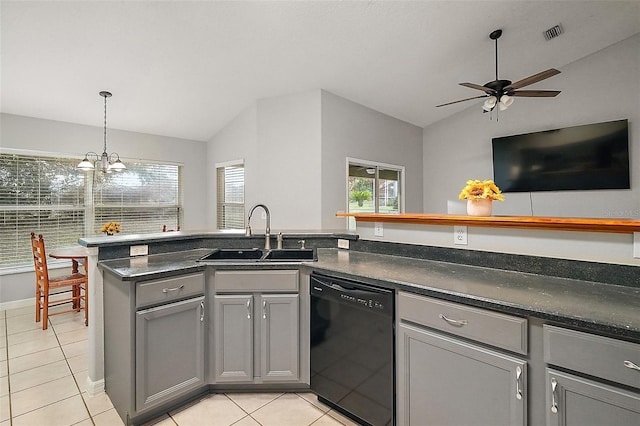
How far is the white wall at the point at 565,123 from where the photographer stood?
3773 mm

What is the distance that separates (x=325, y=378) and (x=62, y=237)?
443cm

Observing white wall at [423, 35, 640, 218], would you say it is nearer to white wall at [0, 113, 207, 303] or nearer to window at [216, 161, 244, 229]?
window at [216, 161, 244, 229]

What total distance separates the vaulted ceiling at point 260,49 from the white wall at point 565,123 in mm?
255

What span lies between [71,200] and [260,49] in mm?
3534

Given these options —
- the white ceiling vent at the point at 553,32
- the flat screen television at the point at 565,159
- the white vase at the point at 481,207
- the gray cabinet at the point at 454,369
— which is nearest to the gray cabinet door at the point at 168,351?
the gray cabinet at the point at 454,369

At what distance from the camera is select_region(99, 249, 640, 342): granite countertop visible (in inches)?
44.4

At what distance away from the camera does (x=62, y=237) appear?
14.2ft

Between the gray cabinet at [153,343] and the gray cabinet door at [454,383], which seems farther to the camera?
the gray cabinet at [153,343]

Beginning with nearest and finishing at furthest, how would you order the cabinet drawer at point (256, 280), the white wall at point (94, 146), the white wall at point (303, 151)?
1. the cabinet drawer at point (256, 280)
2. the white wall at point (94, 146)
3. the white wall at point (303, 151)

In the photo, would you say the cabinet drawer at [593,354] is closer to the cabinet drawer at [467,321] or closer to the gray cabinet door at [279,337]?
the cabinet drawer at [467,321]

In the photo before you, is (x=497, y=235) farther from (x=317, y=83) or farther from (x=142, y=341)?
(x=317, y=83)

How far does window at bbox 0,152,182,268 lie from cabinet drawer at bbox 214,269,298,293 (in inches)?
147

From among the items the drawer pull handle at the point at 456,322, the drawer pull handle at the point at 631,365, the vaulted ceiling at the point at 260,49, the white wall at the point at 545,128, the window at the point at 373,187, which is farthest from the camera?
the window at the point at 373,187

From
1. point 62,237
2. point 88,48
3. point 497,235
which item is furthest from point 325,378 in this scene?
point 62,237
